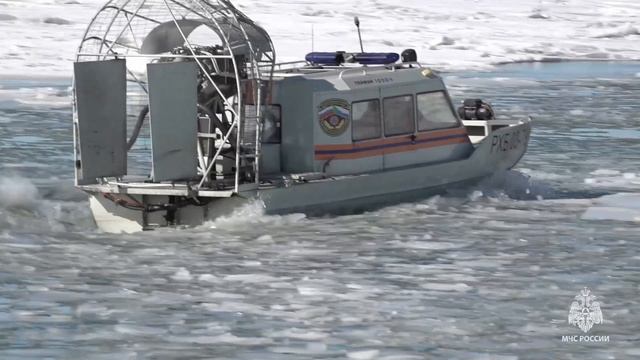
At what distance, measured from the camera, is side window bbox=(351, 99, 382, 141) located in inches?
611

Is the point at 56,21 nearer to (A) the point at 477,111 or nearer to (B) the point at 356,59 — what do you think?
(A) the point at 477,111

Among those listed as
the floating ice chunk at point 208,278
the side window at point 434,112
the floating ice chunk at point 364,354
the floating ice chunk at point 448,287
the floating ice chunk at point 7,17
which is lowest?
the floating ice chunk at point 364,354

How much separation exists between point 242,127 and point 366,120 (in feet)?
6.03

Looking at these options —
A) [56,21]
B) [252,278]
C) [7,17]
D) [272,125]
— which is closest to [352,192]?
[272,125]

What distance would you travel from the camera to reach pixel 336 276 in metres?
12.4

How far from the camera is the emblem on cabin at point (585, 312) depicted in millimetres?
10805

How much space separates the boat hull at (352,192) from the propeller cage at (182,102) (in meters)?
0.28

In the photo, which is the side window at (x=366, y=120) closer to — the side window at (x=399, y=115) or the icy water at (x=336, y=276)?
the side window at (x=399, y=115)

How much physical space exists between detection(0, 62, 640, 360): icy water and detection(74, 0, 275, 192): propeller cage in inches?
25.6

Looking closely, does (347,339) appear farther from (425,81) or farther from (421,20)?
(421,20)

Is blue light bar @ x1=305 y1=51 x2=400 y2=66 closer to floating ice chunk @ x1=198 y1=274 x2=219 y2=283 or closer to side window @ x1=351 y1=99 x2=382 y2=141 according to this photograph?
side window @ x1=351 y1=99 x2=382 y2=141

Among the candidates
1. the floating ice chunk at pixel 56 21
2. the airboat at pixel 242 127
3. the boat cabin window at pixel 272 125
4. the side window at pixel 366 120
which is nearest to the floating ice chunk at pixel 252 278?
the airboat at pixel 242 127

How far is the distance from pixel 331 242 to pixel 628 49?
27.2m

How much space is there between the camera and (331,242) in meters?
13.9
